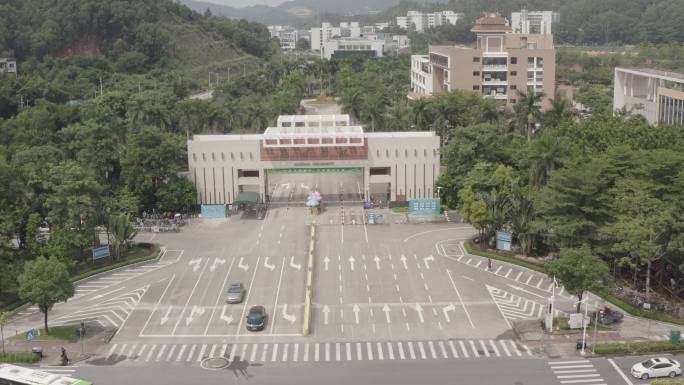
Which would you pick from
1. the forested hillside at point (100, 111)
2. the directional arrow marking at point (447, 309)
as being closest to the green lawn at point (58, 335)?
the forested hillside at point (100, 111)

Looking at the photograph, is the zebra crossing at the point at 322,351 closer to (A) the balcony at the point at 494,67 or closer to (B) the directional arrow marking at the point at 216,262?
(B) the directional arrow marking at the point at 216,262

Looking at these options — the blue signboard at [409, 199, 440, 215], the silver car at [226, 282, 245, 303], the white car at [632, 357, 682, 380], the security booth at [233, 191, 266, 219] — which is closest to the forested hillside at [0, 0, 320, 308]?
the security booth at [233, 191, 266, 219]

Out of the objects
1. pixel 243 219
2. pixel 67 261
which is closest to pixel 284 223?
pixel 243 219

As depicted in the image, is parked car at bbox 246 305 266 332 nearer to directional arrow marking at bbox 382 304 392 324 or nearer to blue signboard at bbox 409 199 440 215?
directional arrow marking at bbox 382 304 392 324

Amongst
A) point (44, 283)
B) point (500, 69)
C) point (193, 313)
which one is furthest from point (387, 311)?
point (500, 69)

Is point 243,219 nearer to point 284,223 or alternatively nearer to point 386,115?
point 284,223

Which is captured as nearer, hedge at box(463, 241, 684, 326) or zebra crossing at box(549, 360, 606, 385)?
zebra crossing at box(549, 360, 606, 385)
